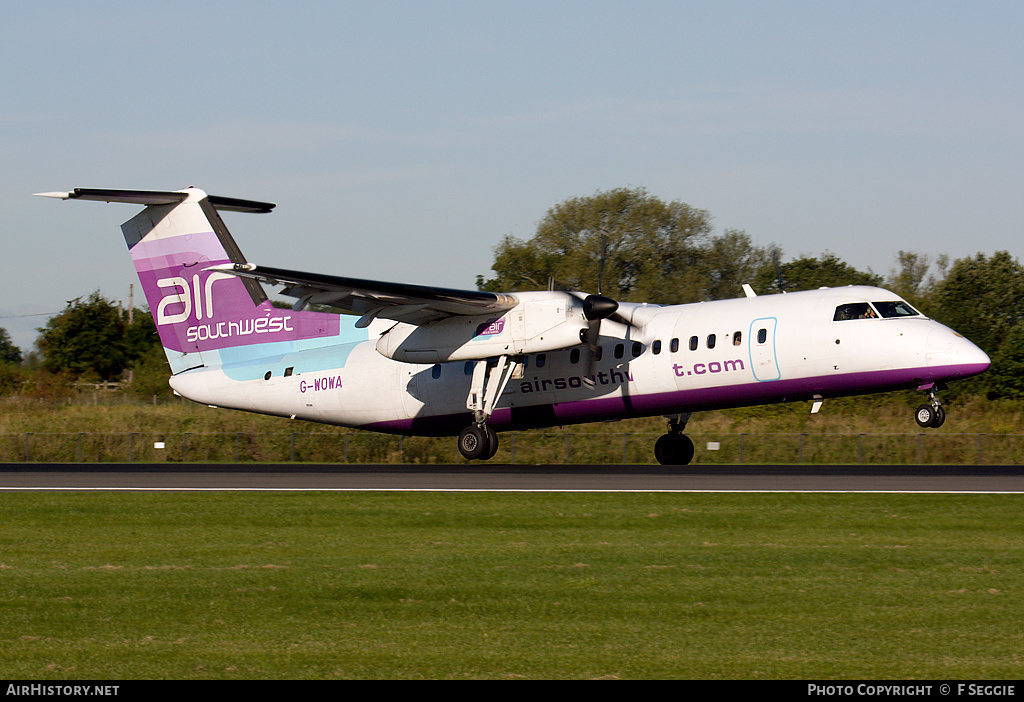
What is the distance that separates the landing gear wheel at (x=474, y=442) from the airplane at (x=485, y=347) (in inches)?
1.6

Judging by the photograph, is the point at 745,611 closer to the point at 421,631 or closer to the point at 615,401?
the point at 421,631

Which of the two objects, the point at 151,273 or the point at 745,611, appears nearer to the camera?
the point at 745,611

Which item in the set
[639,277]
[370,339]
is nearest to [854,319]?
[370,339]

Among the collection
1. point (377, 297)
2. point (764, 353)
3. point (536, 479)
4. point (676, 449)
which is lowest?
point (536, 479)

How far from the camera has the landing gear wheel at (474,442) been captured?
26.2 metres

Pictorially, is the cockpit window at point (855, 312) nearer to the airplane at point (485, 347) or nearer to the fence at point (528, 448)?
the airplane at point (485, 347)

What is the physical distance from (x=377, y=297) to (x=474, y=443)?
449 cm

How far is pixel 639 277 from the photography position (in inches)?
2864

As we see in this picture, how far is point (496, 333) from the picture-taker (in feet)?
83.3

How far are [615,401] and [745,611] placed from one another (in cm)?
1558

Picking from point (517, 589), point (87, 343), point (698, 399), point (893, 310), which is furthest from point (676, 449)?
point (87, 343)

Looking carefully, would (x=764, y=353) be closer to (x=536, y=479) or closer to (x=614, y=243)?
(x=536, y=479)

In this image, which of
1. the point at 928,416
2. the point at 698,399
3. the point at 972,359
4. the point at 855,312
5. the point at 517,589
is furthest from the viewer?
the point at 698,399

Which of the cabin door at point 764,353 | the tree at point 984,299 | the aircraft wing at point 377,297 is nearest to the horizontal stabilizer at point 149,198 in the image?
the aircraft wing at point 377,297
